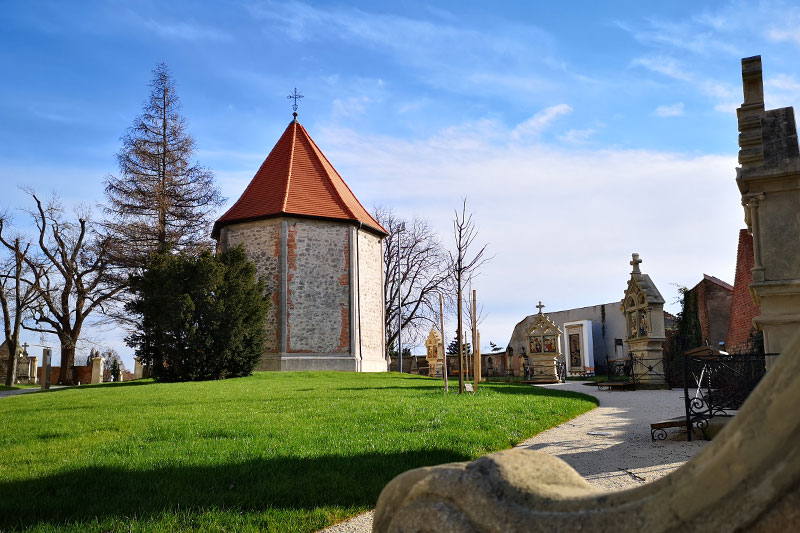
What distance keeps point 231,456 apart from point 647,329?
1741 centimetres

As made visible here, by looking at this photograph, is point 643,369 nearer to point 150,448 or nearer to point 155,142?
point 150,448

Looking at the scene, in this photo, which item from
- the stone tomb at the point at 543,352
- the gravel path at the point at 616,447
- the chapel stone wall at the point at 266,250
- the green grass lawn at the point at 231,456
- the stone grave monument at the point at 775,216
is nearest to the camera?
the green grass lawn at the point at 231,456

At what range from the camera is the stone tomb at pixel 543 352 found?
997 inches

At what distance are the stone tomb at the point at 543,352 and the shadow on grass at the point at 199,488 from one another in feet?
65.4

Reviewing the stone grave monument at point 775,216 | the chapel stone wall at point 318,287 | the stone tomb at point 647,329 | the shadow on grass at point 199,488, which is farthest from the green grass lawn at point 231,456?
the chapel stone wall at point 318,287

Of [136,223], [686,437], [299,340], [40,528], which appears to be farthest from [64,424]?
[136,223]

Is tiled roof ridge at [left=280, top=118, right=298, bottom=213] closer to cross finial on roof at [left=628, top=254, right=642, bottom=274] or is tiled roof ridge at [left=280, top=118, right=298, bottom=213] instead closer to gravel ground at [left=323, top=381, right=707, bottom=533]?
cross finial on roof at [left=628, top=254, right=642, bottom=274]

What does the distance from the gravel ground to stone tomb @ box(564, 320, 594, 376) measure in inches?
997

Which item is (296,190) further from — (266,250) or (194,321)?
(194,321)

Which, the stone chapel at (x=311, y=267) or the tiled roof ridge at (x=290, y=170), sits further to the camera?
the tiled roof ridge at (x=290, y=170)

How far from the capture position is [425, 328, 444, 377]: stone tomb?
32.2m

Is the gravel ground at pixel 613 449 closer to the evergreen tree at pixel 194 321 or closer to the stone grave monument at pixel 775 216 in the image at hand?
the stone grave monument at pixel 775 216

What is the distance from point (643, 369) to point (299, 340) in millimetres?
14060

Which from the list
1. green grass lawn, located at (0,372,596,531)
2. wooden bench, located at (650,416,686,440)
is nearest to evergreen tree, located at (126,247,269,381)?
green grass lawn, located at (0,372,596,531)
